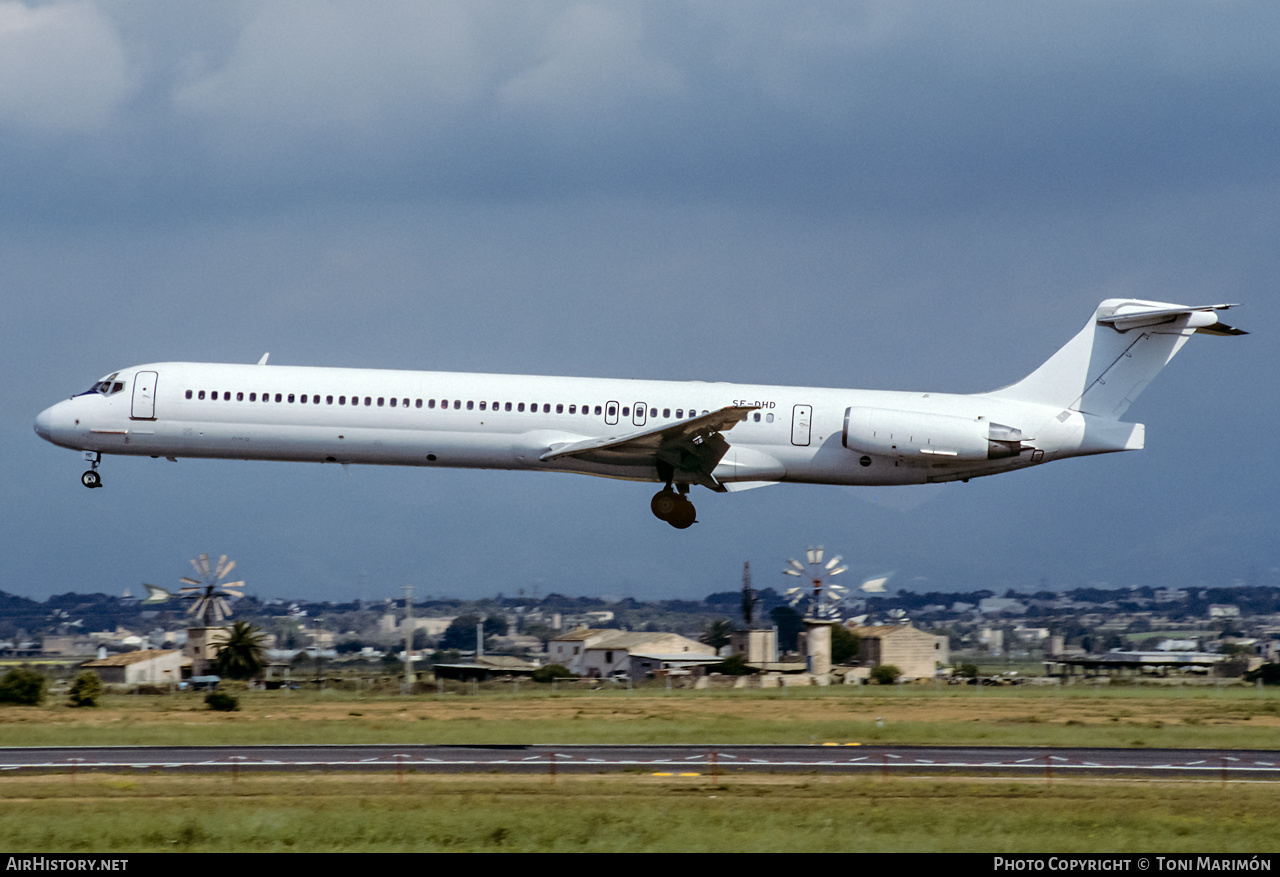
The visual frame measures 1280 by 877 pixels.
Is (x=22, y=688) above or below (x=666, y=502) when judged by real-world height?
below

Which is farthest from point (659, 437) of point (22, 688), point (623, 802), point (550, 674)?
point (550, 674)

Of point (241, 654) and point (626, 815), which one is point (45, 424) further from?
point (241, 654)

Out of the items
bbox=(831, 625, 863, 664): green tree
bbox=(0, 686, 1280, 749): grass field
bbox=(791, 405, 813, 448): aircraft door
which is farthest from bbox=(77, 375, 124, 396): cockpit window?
bbox=(831, 625, 863, 664): green tree

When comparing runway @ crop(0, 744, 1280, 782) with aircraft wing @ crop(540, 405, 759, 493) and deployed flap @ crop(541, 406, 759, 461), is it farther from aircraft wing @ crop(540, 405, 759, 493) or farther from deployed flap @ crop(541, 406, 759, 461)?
deployed flap @ crop(541, 406, 759, 461)

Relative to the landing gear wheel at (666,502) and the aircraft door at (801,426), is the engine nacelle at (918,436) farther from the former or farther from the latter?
the landing gear wheel at (666,502)

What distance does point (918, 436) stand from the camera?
1321 inches

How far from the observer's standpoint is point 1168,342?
114ft

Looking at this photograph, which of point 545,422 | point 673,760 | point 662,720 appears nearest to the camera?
point 673,760

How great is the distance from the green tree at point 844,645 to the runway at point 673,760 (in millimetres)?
43161

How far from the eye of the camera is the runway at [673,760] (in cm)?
2784

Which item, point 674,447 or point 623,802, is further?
point 674,447

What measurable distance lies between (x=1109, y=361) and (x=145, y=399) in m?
24.2

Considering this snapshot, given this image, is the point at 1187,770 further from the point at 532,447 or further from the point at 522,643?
the point at 522,643

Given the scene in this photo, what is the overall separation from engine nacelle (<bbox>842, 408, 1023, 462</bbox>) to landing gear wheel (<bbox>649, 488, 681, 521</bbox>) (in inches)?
176
